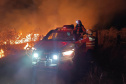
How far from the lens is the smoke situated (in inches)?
749

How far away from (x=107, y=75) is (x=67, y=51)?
1.68 m

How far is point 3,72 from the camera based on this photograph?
251 inches

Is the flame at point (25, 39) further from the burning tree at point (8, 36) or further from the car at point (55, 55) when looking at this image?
the car at point (55, 55)

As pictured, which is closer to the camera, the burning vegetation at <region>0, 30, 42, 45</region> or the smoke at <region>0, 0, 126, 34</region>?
the burning vegetation at <region>0, 30, 42, 45</region>

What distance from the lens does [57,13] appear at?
1998 centimetres

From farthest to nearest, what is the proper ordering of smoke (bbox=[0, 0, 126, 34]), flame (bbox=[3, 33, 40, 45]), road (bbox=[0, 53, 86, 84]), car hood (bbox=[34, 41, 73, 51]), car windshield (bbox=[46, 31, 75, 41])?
1. smoke (bbox=[0, 0, 126, 34])
2. flame (bbox=[3, 33, 40, 45])
3. car windshield (bbox=[46, 31, 75, 41])
4. car hood (bbox=[34, 41, 73, 51])
5. road (bbox=[0, 53, 86, 84])

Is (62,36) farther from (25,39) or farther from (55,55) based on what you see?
(25,39)

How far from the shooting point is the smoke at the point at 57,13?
1902 centimetres

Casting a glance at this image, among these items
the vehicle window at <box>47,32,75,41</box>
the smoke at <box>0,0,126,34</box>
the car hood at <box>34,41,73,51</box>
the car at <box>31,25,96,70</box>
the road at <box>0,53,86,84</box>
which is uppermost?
the smoke at <box>0,0,126,34</box>

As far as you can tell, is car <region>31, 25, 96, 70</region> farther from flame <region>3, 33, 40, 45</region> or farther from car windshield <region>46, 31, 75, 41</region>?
flame <region>3, 33, 40, 45</region>

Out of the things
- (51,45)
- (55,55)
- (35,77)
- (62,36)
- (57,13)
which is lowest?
(35,77)

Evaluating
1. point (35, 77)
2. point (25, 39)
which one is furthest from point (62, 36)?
point (25, 39)

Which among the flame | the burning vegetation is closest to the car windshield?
the burning vegetation

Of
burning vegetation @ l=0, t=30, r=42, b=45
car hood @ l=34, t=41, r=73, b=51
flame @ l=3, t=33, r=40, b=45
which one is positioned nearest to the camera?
car hood @ l=34, t=41, r=73, b=51
